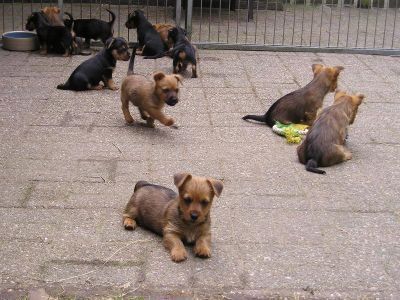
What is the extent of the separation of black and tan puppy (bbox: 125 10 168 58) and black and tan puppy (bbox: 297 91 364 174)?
408 cm

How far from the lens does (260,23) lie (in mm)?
13586

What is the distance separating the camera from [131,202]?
5332mm

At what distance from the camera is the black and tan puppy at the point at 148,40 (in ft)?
35.0

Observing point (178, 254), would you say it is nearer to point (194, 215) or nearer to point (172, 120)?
point (194, 215)

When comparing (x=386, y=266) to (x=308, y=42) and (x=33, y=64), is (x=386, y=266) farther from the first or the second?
(x=308, y=42)

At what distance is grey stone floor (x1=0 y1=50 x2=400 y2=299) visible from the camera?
182 inches

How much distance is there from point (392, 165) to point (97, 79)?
146 inches

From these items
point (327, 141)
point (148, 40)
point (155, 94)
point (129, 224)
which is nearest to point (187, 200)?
point (129, 224)

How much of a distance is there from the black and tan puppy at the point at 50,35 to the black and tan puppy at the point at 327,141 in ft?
15.7

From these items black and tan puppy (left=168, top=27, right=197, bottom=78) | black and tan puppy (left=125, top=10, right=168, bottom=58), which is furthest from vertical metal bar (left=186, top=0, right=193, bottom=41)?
black and tan puppy (left=168, top=27, right=197, bottom=78)

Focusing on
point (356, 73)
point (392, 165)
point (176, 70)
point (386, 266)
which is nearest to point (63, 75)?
point (176, 70)

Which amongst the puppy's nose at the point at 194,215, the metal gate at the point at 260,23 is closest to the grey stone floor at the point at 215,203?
the puppy's nose at the point at 194,215

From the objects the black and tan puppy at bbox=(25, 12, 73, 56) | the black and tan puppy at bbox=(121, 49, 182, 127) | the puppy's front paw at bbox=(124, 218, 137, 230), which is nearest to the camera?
the puppy's front paw at bbox=(124, 218, 137, 230)

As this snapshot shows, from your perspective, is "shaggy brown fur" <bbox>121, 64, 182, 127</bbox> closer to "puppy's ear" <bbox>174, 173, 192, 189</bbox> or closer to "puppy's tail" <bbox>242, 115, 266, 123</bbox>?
"puppy's tail" <bbox>242, 115, 266, 123</bbox>
